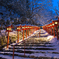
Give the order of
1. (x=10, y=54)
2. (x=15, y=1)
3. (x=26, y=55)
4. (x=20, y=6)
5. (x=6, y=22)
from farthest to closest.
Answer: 1. (x=20, y=6)
2. (x=15, y=1)
3. (x=6, y=22)
4. (x=10, y=54)
5. (x=26, y=55)

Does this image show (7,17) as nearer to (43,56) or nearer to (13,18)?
(13,18)

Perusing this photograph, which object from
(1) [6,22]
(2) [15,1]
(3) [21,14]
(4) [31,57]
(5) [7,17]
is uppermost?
(2) [15,1]

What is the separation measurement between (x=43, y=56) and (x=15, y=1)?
13843 millimetres

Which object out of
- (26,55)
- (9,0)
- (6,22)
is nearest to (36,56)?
(26,55)

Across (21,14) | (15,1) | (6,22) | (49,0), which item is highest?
(49,0)

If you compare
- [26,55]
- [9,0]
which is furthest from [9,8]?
[26,55]

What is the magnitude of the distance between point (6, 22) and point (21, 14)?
664cm

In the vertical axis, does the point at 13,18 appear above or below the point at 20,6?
below

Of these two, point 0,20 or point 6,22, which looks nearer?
point 0,20

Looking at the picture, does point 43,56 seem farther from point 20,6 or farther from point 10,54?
point 20,6

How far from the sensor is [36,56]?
162 inches

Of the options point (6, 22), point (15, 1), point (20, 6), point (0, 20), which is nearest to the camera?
point (0, 20)

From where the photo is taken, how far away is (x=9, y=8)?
1557 cm

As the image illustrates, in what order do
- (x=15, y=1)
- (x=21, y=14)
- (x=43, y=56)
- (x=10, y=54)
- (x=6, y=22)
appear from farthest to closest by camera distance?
(x=21, y=14)
(x=15, y=1)
(x=6, y=22)
(x=10, y=54)
(x=43, y=56)
